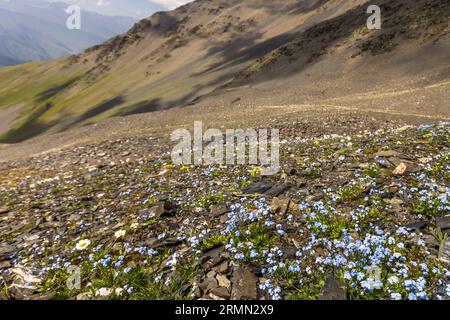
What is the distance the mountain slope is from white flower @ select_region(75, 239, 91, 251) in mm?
39382

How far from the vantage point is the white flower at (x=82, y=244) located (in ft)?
25.6

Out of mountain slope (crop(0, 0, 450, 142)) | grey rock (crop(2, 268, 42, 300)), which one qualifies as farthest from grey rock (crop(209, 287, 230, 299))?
mountain slope (crop(0, 0, 450, 142))

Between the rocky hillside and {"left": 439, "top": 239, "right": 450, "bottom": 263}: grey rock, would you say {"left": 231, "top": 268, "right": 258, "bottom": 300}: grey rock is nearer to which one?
the rocky hillside

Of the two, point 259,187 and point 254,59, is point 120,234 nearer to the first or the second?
point 259,187

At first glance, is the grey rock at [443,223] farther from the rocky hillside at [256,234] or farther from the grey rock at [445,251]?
the grey rock at [445,251]

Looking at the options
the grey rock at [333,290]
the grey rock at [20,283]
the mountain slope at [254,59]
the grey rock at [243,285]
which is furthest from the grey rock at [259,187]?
the mountain slope at [254,59]

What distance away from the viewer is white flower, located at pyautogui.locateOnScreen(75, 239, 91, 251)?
25.6ft

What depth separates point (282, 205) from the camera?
8.41 meters

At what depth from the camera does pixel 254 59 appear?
311 feet

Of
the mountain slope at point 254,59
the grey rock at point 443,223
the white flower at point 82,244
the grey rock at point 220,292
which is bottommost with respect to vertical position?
the grey rock at point 220,292

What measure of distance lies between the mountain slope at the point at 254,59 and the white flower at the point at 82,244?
39382 millimetres
